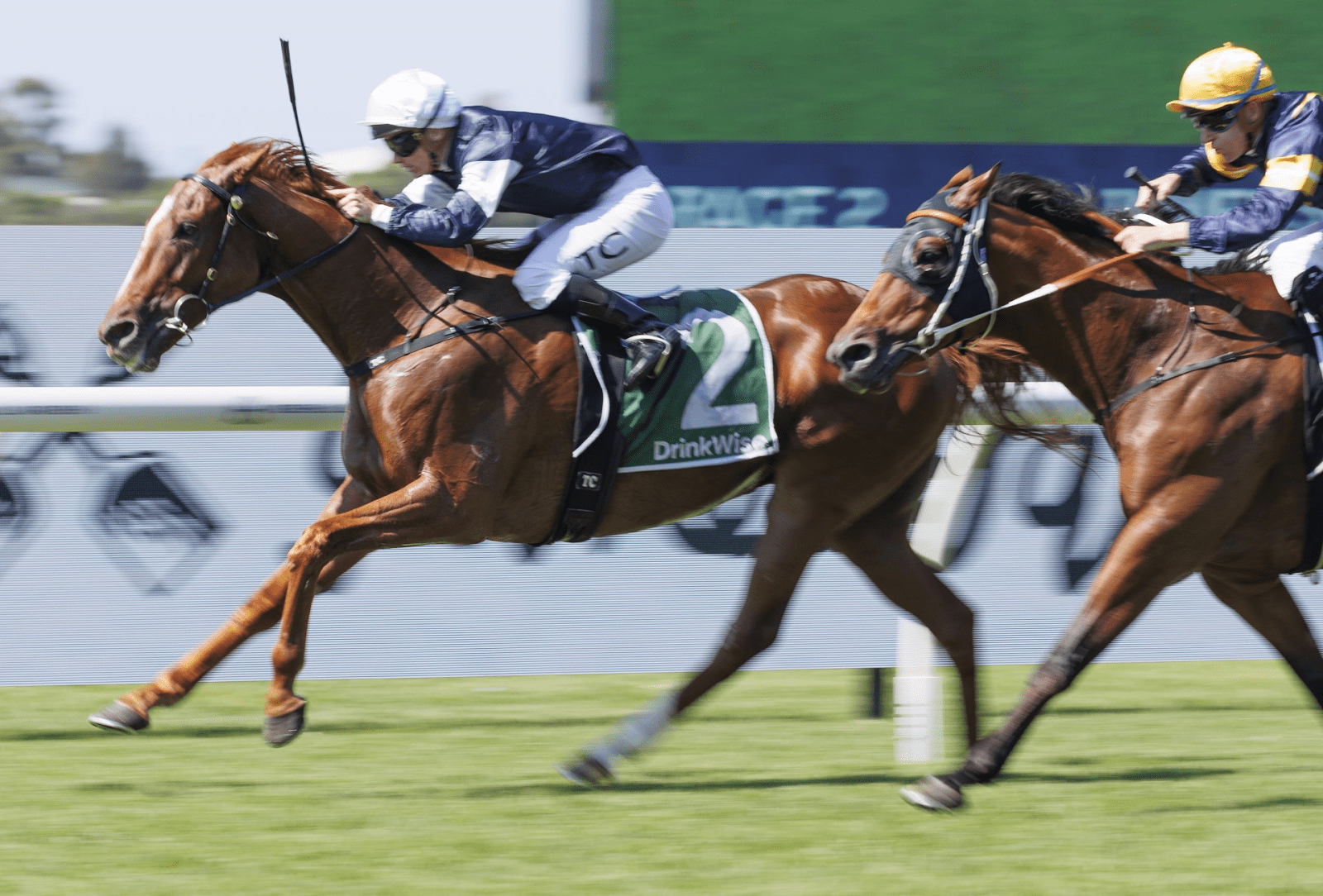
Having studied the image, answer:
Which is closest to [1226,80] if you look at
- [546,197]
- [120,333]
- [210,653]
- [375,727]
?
[546,197]

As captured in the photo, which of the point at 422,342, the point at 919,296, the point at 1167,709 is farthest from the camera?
the point at 1167,709

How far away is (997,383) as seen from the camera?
5.00 m

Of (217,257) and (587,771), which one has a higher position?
(217,257)

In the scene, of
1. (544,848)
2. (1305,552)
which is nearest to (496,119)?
(544,848)

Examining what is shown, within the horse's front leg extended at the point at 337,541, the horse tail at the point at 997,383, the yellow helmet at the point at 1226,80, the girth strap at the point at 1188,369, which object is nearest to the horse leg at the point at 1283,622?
the girth strap at the point at 1188,369

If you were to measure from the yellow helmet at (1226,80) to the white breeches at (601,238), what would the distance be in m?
1.50

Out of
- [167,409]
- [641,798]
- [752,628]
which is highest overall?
[167,409]

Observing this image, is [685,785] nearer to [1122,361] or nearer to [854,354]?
[854,354]

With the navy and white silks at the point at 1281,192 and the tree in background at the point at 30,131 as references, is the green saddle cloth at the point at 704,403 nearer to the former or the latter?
the navy and white silks at the point at 1281,192

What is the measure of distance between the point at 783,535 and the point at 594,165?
1.22 meters

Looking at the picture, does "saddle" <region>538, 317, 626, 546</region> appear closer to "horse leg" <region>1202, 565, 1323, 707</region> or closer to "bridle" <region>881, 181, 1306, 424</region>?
"bridle" <region>881, 181, 1306, 424</region>

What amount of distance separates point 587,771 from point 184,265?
1.77 metres

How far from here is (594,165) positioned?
4965mm

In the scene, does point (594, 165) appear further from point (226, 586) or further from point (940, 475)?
point (226, 586)
